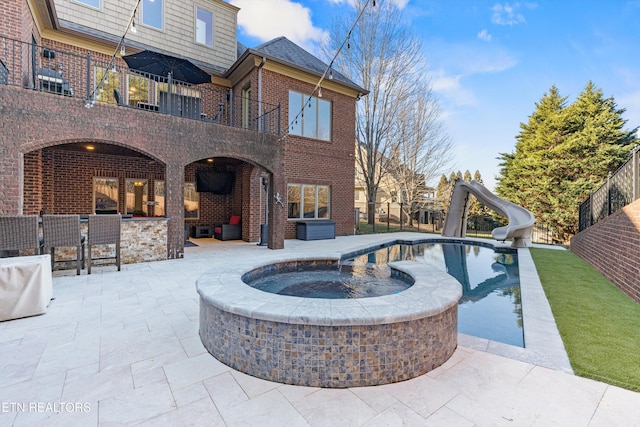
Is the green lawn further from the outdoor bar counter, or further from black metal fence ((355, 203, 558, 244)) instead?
black metal fence ((355, 203, 558, 244))

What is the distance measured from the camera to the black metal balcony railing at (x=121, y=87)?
23.9 ft

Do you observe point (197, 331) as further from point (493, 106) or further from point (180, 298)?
point (493, 106)

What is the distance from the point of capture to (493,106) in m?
19.1

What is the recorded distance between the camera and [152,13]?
11.3 meters

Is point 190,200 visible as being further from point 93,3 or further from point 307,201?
point 93,3

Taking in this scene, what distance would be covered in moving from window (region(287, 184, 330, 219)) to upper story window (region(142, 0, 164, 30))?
25.6 feet

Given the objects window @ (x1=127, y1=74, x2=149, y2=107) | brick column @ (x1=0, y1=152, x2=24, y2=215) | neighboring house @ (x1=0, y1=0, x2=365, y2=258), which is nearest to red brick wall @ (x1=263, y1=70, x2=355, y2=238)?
neighboring house @ (x1=0, y1=0, x2=365, y2=258)

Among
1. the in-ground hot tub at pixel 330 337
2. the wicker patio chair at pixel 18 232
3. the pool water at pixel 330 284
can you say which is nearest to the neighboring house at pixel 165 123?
the wicker patio chair at pixel 18 232

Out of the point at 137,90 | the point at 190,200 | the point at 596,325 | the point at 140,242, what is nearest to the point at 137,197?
the point at 190,200

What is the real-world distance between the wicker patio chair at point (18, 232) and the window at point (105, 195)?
5555mm

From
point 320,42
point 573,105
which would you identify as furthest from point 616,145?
point 320,42

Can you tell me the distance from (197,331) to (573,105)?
22561 mm

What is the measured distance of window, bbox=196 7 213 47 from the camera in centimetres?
1221

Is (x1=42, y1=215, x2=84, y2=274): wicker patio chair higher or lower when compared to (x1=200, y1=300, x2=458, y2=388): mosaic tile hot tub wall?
higher
